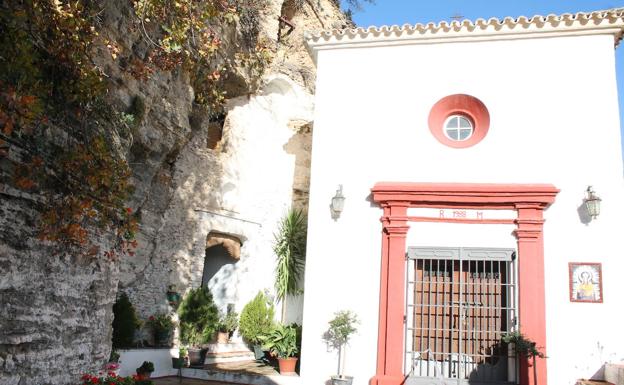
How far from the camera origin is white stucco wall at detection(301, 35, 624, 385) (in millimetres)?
A: 8641

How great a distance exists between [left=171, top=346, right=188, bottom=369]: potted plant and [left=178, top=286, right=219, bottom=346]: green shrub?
1.75 ft

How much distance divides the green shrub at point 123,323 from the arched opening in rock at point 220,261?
2968 millimetres

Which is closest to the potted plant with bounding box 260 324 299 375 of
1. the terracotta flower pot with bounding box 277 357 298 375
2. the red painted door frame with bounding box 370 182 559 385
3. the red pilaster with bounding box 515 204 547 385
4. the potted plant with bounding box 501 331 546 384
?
the terracotta flower pot with bounding box 277 357 298 375

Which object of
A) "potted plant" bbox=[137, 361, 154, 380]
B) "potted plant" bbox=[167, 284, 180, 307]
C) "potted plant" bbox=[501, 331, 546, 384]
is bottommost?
"potted plant" bbox=[137, 361, 154, 380]

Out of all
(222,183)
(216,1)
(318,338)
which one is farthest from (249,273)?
(216,1)

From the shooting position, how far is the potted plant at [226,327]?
39.7ft

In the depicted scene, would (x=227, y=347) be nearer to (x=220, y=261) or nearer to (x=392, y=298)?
(x=220, y=261)

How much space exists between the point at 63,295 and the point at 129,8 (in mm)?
3944

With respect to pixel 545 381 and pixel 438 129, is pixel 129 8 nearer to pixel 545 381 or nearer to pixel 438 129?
pixel 438 129

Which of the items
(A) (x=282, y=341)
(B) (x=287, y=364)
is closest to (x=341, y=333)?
(B) (x=287, y=364)

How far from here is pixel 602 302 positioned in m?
8.47

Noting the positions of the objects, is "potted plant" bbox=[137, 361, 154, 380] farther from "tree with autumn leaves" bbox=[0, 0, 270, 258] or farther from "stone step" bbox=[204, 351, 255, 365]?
"tree with autumn leaves" bbox=[0, 0, 270, 258]

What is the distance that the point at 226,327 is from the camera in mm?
12102

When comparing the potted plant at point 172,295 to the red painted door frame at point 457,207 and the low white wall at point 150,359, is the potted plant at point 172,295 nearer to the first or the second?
the low white wall at point 150,359
